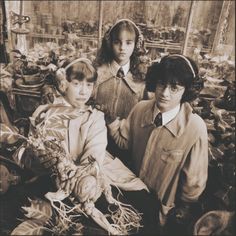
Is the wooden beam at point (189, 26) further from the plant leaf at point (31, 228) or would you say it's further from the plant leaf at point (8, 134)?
the plant leaf at point (31, 228)

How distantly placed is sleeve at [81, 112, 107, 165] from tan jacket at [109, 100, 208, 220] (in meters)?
0.05

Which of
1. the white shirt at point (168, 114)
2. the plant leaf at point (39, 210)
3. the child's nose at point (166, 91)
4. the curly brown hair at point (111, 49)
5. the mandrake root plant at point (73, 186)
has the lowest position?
the plant leaf at point (39, 210)

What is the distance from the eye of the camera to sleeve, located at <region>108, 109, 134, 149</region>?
1.73 meters

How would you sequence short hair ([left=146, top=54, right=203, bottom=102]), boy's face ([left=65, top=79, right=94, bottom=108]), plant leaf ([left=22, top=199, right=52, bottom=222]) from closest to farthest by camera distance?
short hair ([left=146, top=54, right=203, bottom=102])
boy's face ([left=65, top=79, right=94, bottom=108])
plant leaf ([left=22, top=199, right=52, bottom=222])

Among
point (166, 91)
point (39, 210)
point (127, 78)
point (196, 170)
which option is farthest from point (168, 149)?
point (39, 210)

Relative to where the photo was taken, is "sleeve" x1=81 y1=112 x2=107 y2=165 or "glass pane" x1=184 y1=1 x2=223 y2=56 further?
"sleeve" x1=81 y1=112 x2=107 y2=165

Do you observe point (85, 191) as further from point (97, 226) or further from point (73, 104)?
point (73, 104)

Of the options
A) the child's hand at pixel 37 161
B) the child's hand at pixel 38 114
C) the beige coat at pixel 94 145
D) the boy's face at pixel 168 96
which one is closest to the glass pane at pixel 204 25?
the boy's face at pixel 168 96

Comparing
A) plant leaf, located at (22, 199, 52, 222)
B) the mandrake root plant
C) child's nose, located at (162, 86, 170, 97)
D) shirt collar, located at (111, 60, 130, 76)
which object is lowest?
→ plant leaf, located at (22, 199, 52, 222)

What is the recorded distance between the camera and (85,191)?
1.74 metres

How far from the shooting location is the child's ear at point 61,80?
5.50 ft

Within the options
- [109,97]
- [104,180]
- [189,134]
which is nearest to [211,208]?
[189,134]

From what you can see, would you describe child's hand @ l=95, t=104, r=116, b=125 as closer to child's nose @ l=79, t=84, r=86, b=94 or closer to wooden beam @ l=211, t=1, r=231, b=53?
child's nose @ l=79, t=84, r=86, b=94

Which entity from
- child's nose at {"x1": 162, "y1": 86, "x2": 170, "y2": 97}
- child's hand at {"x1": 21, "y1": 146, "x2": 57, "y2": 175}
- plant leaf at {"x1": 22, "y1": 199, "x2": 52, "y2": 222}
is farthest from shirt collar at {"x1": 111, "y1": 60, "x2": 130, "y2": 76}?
plant leaf at {"x1": 22, "y1": 199, "x2": 52, "y2": 222}
